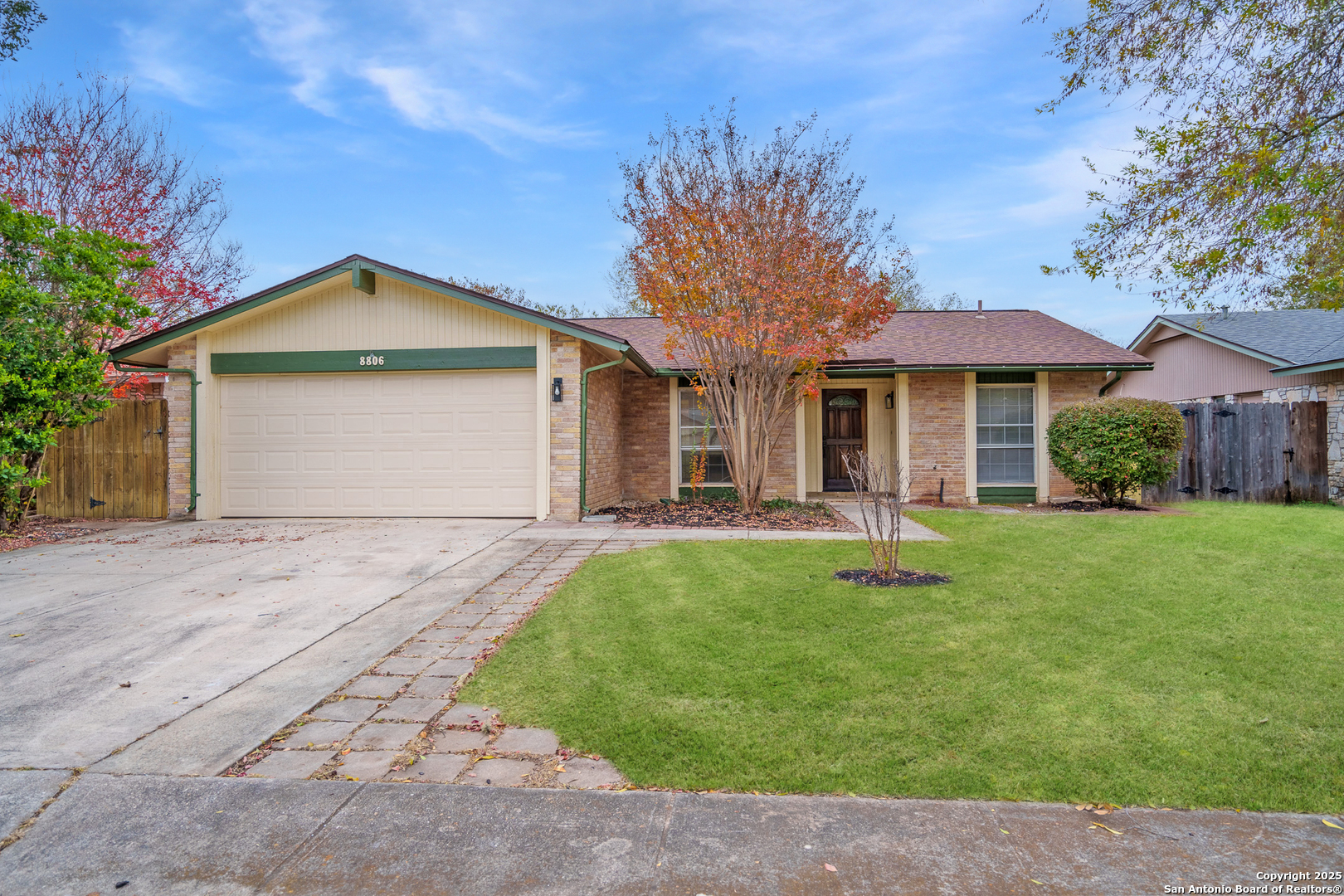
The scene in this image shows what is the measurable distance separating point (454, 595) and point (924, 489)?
9426mm

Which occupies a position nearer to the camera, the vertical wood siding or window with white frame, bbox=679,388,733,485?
the vertical wood siding

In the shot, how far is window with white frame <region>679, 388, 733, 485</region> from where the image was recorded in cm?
1293

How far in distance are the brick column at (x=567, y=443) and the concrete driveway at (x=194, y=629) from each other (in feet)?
4.49

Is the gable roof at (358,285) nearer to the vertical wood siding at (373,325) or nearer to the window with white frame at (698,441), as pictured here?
the vertical wood siding at (373,325)

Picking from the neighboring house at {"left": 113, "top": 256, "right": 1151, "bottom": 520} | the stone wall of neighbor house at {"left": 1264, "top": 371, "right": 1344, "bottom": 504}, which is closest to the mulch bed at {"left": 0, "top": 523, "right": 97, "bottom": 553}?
the neighboring house at {"left": 113, "top": 256, "right": 1151, "bottom": 520}

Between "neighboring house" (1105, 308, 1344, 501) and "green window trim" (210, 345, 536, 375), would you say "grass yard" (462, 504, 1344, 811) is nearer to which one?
"green window trim" (210, 345, 536, 375)

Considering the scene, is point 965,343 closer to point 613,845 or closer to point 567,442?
point 567,442

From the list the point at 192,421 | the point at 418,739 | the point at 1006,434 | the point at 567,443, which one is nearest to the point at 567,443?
the point at 567,443

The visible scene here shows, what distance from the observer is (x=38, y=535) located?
926 centimetres

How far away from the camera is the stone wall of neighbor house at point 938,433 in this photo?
12812mm

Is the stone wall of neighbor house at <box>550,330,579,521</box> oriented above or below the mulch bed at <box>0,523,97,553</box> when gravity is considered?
above

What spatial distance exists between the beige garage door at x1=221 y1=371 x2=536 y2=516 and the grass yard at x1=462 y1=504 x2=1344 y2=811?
4367 mm

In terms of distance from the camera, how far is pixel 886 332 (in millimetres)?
14438

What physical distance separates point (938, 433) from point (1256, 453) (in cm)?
542
